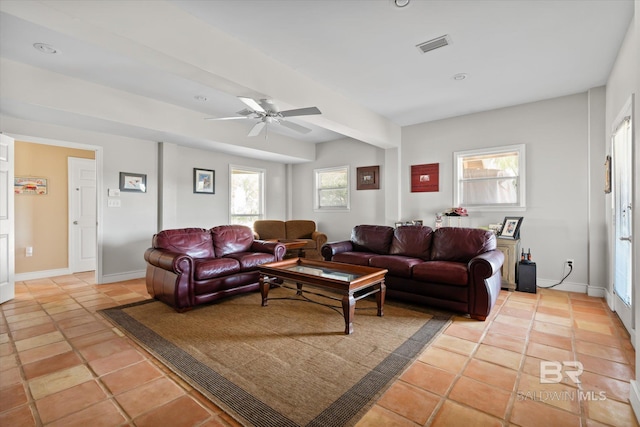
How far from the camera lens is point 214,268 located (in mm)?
3559

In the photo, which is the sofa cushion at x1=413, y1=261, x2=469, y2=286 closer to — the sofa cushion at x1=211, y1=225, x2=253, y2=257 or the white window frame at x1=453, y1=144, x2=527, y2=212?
the white window frame at x1=453, y1=144, x2=527, y2=212

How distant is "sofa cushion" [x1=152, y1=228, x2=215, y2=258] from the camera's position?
3.92 metres

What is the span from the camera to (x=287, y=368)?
213 centimetres

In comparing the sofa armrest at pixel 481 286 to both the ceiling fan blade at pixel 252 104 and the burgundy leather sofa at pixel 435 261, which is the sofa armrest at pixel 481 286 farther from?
the ceiling fan blade at pixel 252 104

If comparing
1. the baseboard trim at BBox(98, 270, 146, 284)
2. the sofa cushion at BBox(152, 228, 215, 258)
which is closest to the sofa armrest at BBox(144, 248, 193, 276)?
the sofa cushion at BBox(152, 228, 215, 258)

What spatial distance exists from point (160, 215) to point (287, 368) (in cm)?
424

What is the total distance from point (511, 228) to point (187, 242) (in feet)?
15.3

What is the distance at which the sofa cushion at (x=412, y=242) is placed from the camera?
4117 millimetres

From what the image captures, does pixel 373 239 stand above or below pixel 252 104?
below

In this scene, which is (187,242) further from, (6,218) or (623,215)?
(623,215)

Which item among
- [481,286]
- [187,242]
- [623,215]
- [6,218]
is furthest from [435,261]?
[6,218]

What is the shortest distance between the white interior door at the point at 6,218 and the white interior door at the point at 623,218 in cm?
660

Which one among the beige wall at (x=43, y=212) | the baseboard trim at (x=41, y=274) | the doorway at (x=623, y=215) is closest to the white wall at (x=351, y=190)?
the doorway at (x=623, y=215)

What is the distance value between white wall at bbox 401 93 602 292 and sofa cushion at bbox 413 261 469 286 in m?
2.01
